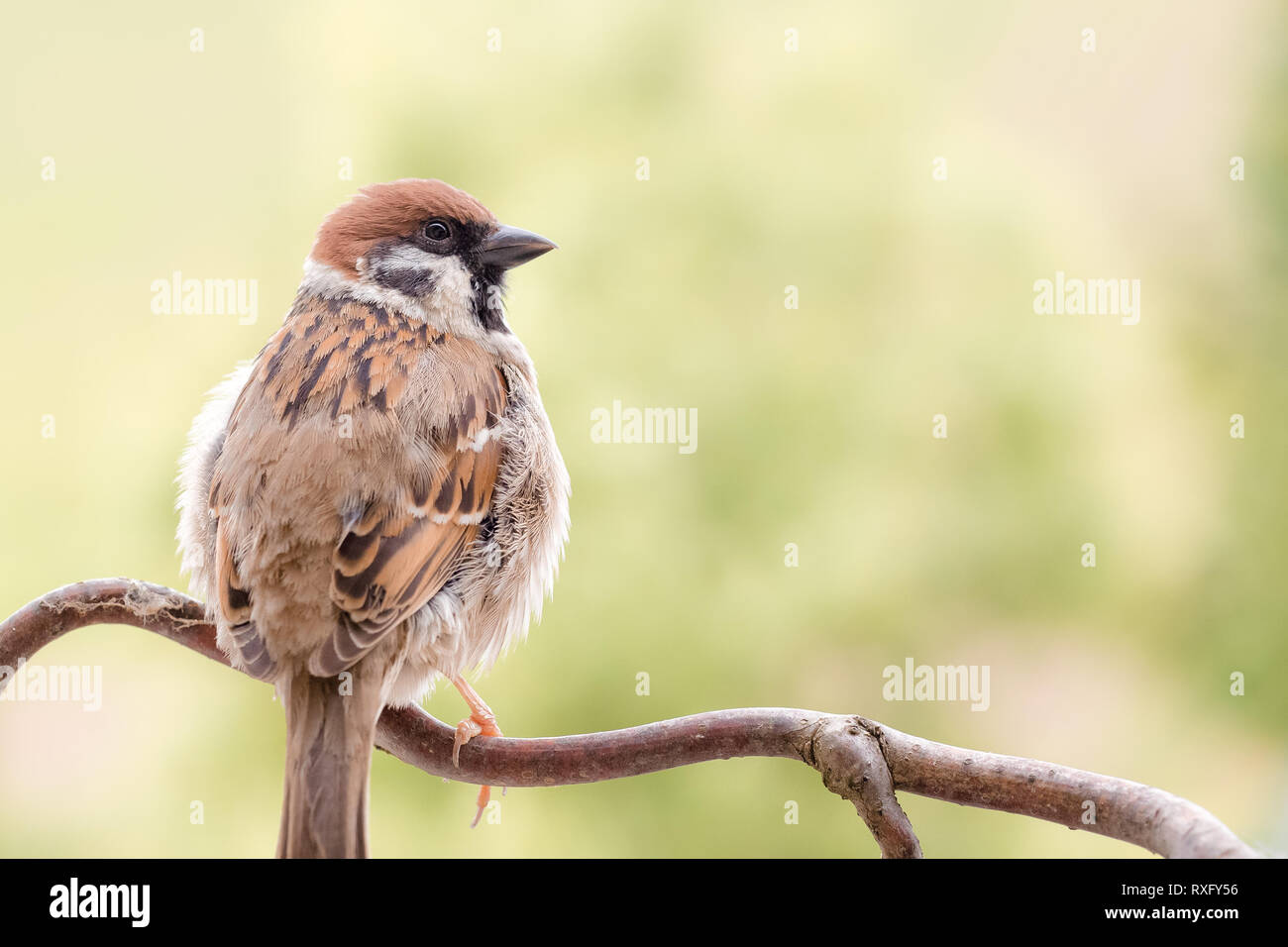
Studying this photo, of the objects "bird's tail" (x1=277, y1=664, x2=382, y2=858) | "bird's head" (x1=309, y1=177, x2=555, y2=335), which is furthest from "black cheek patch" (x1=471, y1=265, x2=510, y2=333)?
"bird's tail" (x1=277, y1=664, x2=382, y2=858)

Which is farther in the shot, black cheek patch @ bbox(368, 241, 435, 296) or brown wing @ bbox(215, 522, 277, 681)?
black cheek patch @ bbox(368, 241, 435, 296)

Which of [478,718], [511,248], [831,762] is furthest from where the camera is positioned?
[511,248]

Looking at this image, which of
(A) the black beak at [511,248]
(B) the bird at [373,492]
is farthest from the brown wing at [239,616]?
(A) the black beak at [511,248]

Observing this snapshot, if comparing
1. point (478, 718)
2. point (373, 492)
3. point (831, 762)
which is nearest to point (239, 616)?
point (373, 492)

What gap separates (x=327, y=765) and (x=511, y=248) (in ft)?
2.93

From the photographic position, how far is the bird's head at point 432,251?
75.5 inches

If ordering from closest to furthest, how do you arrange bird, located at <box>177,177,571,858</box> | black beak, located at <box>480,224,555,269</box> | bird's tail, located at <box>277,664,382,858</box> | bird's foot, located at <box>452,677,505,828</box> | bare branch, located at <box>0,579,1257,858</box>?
bare branch, located at <box>0,579,1257,858</box>
bird's tail, located at <box>277,664,382,858</box>
bird, located at <box>177,177,571,858</box>
bird's foot, located at <box>452,677,505,828</box>
black beak, located at <box>480,224,555,269</box>

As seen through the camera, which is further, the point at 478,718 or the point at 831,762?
the point at 478,718

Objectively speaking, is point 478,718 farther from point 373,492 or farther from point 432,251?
point 432,251

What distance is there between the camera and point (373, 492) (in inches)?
63.6

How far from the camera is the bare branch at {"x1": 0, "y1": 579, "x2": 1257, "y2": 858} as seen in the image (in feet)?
3.88

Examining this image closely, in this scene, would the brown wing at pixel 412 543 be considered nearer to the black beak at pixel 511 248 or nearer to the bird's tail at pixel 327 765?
the bird's tail at pixel 327 765

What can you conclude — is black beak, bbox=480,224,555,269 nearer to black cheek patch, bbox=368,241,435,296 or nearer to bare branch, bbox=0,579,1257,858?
black cheek patch, bbox=368,241,435,296
